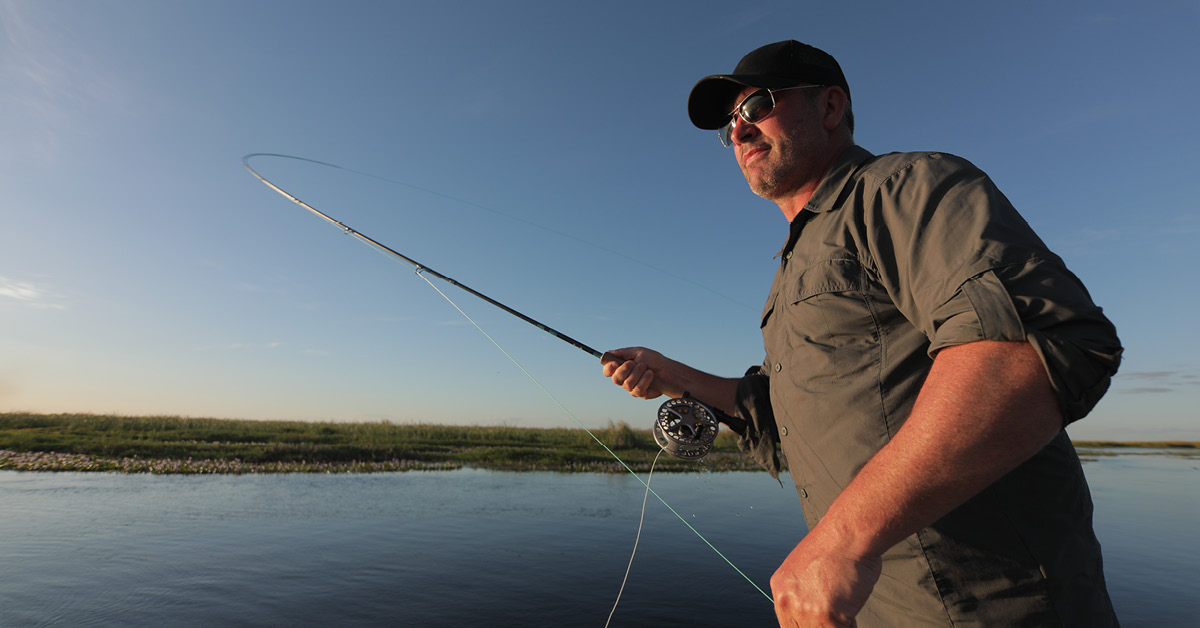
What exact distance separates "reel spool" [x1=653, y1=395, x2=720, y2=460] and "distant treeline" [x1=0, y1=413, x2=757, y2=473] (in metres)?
17.6

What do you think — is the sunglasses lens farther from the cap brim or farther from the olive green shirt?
the olive green shirt

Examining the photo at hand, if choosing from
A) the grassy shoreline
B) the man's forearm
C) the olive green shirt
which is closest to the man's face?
the olive green shirt

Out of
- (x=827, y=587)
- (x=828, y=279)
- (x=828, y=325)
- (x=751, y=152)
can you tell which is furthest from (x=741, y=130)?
(x=827, y=587)

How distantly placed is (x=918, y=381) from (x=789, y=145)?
1127 mm

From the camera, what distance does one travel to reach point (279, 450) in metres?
22.2

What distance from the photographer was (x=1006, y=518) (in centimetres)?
141

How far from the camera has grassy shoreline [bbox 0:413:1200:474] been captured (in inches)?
763

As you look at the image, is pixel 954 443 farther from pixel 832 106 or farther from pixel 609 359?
pixel 609 359

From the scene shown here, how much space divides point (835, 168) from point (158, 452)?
27046mm

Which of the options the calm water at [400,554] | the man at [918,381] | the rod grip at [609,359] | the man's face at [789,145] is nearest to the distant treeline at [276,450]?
the calm water at [400,554]

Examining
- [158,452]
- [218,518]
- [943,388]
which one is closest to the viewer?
[943,388]

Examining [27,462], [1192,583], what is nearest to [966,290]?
[1192,583]

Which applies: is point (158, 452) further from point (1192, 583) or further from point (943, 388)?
point (1192, 583)

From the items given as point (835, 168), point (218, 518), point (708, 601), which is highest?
point (835, 168)
